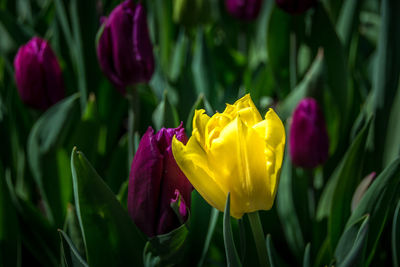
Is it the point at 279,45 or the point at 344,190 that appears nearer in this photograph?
the point at 344,190

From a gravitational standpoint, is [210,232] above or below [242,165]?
below

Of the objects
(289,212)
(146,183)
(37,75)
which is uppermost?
(37,75)

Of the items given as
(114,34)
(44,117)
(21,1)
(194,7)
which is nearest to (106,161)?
(44,117)

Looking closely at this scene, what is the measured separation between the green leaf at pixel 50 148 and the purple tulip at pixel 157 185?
365 millimetres

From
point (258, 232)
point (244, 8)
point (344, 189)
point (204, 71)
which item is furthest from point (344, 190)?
point (244, 8)

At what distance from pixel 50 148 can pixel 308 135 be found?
465 millimetres

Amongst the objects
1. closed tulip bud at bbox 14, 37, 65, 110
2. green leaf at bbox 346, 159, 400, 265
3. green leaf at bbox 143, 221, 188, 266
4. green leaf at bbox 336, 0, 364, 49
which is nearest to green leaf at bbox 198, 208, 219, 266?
green leaf at bbox 143, 221, 188, 266

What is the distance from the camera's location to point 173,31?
1545mm

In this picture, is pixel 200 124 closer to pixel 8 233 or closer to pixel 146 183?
pixel 146 183

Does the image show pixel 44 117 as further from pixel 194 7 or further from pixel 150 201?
pixel 194 7

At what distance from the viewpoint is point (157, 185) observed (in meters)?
0.59

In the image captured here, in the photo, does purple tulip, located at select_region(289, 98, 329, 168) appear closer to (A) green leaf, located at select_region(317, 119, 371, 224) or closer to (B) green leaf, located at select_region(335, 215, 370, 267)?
(A) green leaf, located at select_region(317, 119, 371, 224)

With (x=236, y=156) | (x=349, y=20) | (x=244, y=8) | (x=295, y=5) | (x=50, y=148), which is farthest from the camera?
(x=244, y=8)

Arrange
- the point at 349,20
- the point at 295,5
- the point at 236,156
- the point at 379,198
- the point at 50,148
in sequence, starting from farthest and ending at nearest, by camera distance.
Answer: the point at 349,20
the point at 295,5
the point at 50,148
the point at 379,198
the point at 236,156
